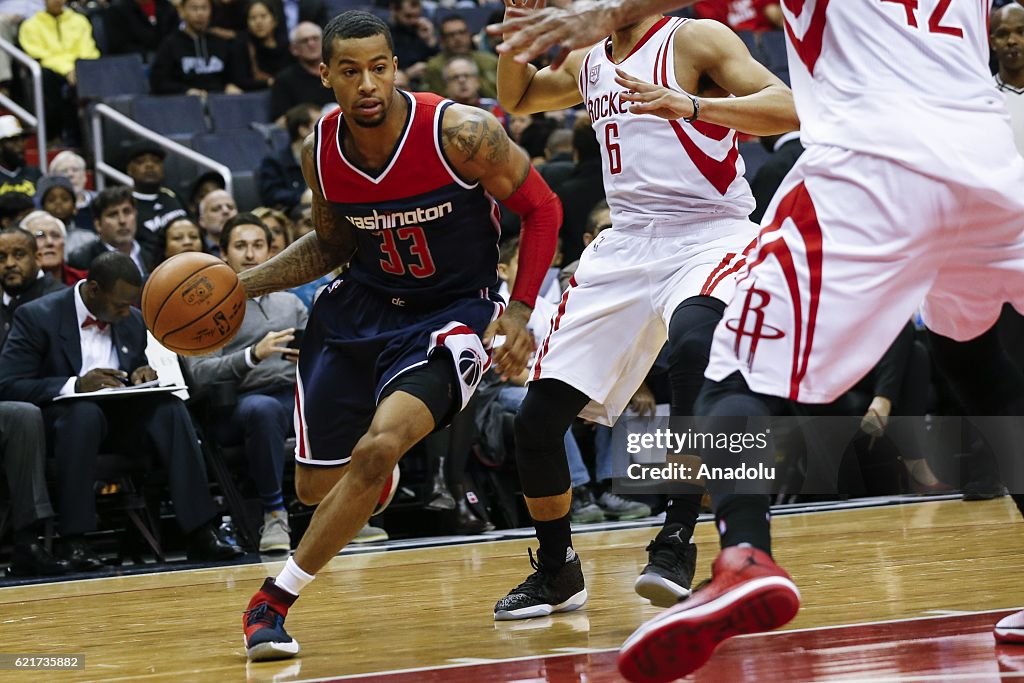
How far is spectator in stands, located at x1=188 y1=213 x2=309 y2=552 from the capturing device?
7637mm

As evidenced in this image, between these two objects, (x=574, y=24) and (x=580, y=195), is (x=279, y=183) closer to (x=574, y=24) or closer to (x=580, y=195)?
(x=580, y=195)

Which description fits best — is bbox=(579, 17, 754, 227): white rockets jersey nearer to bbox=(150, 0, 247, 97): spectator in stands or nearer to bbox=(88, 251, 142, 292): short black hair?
bbox=(88, 251, 142, 292): short black hair

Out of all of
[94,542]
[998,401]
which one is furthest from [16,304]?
[998,401]

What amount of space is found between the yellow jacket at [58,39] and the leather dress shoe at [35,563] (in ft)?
18.8

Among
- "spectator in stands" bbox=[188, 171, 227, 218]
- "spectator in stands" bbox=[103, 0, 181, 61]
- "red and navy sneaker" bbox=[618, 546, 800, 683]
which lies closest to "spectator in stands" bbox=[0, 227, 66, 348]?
"spectator in stands" bbox=[188, 171, 227, 218]

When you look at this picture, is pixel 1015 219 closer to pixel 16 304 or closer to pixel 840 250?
pixel 840 250

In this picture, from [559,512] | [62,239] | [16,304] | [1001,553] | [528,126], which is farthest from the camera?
[528,126]

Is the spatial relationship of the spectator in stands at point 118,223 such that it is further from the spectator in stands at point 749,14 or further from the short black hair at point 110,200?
the spectator in stands at point 749,14

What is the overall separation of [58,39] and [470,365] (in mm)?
8443

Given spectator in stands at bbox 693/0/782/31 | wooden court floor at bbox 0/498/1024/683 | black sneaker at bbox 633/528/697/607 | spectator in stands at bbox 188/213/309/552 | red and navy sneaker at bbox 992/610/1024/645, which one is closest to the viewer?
red and navy sneaker at bbox 992/610/1024/645

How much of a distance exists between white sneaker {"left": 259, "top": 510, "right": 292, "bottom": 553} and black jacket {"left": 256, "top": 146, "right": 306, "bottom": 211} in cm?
318

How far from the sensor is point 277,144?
11234 millimetres

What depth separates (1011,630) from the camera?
359cm

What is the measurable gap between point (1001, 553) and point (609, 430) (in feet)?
10.6
